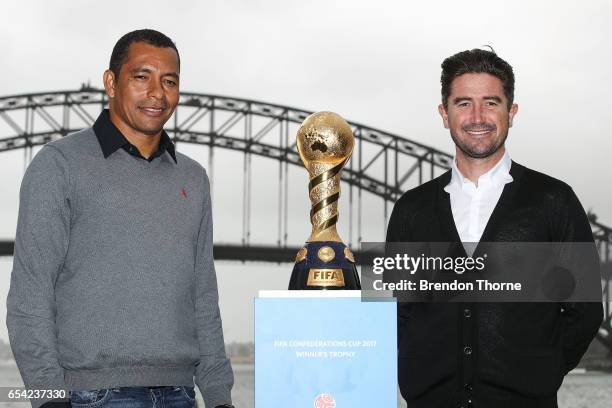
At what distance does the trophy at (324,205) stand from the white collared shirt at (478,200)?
0.41m

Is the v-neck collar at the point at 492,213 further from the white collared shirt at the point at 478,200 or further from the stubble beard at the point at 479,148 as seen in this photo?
the stubble beard at the point at 479,148

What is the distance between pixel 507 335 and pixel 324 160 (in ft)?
2.80

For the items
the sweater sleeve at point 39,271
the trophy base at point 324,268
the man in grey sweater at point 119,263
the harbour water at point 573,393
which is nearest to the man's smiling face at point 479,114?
the trophy base at point 324,268

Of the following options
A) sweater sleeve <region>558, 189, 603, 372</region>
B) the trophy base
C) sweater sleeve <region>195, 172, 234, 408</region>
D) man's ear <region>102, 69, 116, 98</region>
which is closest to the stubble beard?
sweater sleeve <region>558, 189, 603, 372</region>

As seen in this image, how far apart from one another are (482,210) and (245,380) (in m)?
43.9

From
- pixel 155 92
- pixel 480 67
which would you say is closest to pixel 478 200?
pixel 480 67

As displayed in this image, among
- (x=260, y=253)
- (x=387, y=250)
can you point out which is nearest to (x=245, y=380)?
(x=260, y=253)

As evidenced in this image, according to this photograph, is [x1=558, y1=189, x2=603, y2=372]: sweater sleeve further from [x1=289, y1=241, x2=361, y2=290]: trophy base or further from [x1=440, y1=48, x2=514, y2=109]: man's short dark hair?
[x1=289, y1=241, x2=361, y2=290]: trophy base

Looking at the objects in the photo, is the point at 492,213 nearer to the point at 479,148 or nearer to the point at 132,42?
the point at 479,148

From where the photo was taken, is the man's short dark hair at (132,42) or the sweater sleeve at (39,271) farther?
the man's short dark hair at (132,42)

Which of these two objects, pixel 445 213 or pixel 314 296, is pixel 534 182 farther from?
pixel 314 296

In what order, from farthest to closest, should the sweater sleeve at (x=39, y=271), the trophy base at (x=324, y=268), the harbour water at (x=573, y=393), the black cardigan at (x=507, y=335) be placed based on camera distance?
the harbour water at (x=573, y=393), the trophy base at (x=324, y=268), the black cardigan at (x=507, y=335), the sweater sleeve at (x=39, y=271)

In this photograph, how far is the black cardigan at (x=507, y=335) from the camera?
291 cm

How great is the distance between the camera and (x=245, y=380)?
45.8 m
